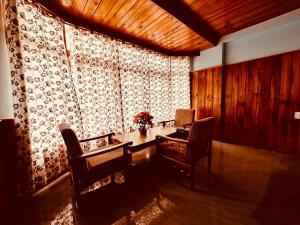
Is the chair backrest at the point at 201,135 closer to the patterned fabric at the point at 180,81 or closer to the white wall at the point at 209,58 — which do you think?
the patterned fabric at the point at 180,81

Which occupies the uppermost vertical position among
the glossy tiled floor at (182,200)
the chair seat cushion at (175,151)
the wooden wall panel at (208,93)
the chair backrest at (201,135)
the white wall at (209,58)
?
the white wall at (209,58)

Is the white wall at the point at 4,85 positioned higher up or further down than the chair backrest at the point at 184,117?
higher up

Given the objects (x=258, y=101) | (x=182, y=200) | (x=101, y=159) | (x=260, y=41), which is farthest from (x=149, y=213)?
(x=260, y=41)

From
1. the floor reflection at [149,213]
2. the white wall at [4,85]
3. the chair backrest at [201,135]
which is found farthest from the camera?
the chair backrest at [201,135]

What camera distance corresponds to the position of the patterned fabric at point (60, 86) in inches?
73.8

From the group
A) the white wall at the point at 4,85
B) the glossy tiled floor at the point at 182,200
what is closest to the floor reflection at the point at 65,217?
the glossy tiled floor at the point at 182,200

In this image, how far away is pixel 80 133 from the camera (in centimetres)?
267

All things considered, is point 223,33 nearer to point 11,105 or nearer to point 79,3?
point 79,3

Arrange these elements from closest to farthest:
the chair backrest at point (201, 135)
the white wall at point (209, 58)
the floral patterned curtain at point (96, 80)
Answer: the chair backrest at point (201, 135)
the floral patterned curtain at point (96, 80)
the white wall at point (209, 58)

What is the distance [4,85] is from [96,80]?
1.36 meters

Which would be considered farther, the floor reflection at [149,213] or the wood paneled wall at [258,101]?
the wood paneled wall at [258,101]

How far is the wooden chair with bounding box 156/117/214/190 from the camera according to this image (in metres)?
1.99

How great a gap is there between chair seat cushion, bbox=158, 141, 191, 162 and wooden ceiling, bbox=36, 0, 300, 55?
2.01 metres

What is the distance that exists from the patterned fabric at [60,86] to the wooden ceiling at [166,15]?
0.24m
